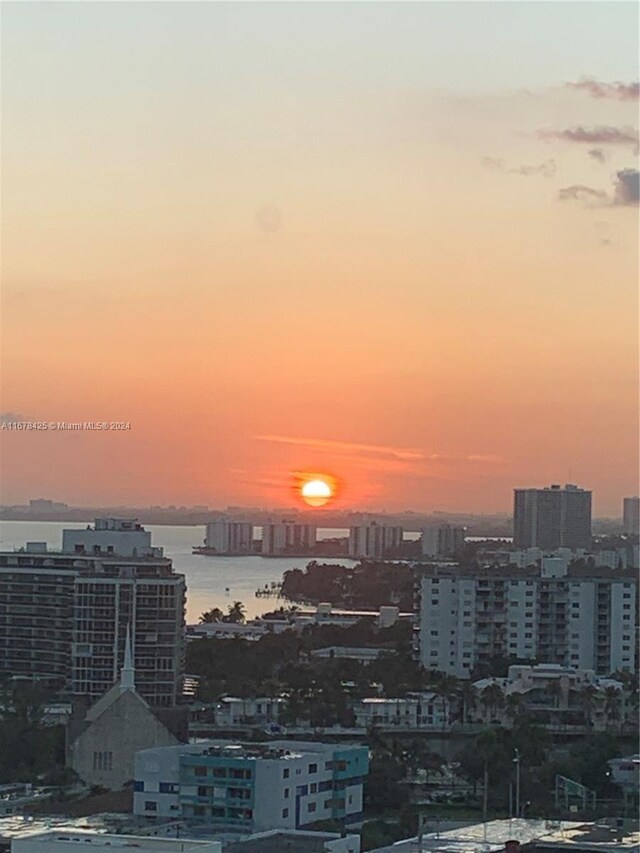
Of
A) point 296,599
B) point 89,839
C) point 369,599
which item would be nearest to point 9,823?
point 89,839

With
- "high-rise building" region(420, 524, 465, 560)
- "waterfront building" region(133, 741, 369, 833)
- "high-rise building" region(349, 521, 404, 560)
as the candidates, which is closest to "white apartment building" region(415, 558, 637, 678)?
"waterfront building" region(133, 741, 369, 833)

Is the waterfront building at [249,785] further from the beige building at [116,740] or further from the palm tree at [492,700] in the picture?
the palm tree at [492,700]

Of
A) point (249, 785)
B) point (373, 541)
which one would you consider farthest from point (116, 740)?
point (373, 541)

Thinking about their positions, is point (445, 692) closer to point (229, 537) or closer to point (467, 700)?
point (467, 700)

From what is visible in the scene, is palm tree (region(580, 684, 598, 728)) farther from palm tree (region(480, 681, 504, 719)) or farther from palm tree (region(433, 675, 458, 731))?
palm tree (region(433, 675, 458, 731))

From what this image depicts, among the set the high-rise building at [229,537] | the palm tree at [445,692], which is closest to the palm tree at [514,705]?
the palm tree at [445,692]
